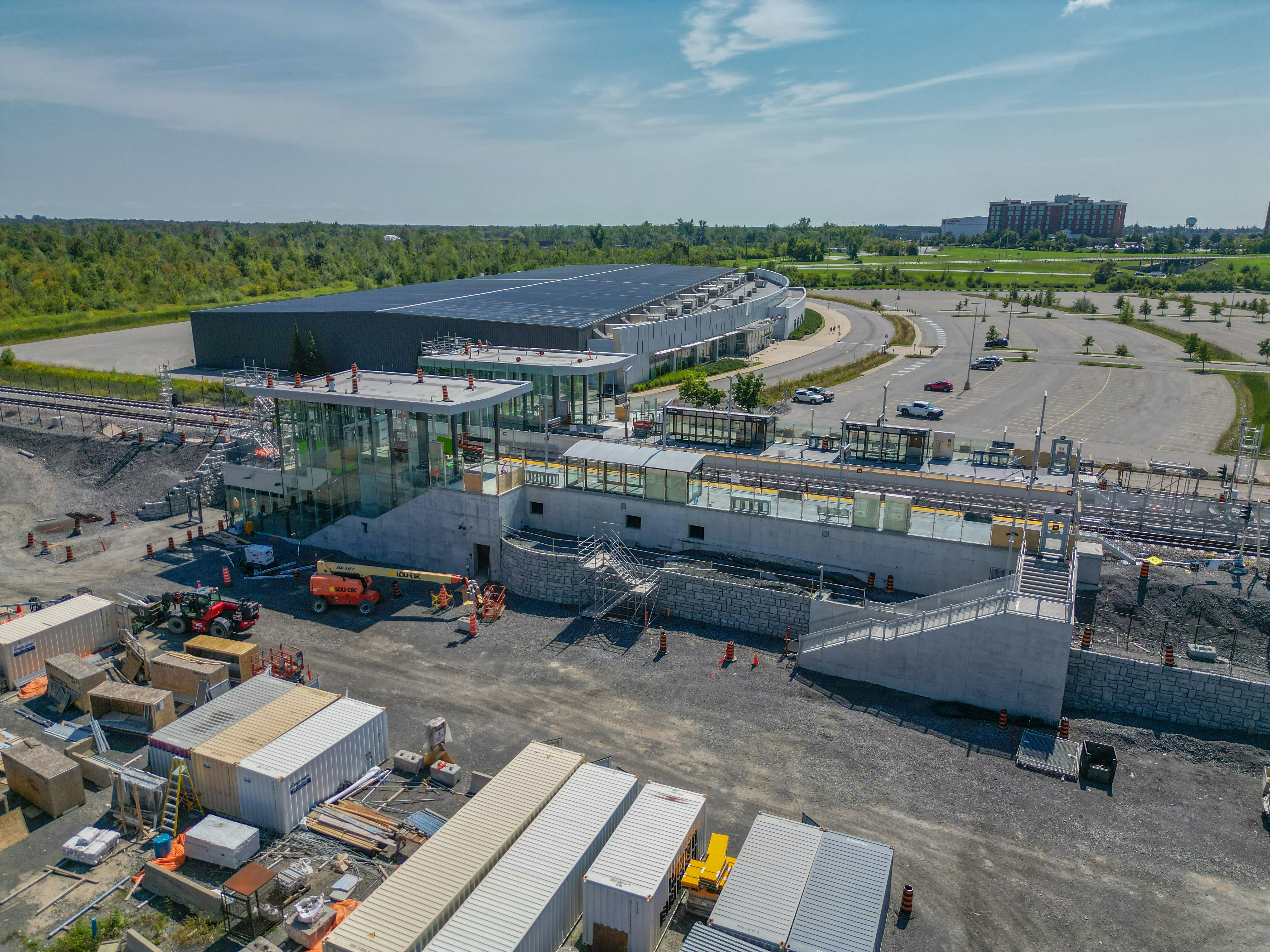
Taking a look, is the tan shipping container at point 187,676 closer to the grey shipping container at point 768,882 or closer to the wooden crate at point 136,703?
the wooden crate at point 136,703

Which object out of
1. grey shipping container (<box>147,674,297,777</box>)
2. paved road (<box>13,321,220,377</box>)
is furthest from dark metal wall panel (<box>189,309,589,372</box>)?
grey shipping container (<box>147,674,297,777</box>)

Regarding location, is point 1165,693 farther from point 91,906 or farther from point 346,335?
point 346,335

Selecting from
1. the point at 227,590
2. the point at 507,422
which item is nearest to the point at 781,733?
the point at 227,590

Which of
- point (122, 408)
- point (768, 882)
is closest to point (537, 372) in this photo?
point (122, 408)

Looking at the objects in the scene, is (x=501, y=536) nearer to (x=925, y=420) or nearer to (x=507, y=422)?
(x=507, y=422)

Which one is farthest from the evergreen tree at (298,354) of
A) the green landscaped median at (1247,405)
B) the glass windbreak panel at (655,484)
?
the green landscaped median at (1247,405)

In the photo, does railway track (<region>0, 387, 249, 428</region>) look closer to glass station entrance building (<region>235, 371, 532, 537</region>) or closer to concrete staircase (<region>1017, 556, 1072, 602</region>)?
glass station entrance building (<region>235, 371, 532, 537</region>)
